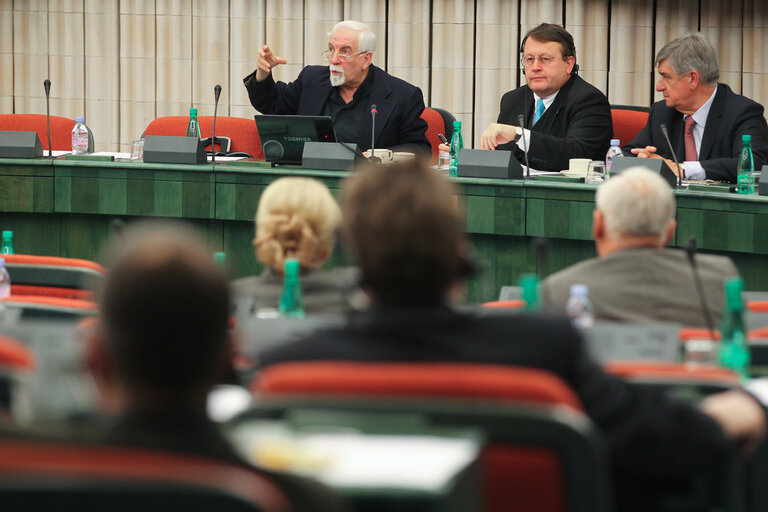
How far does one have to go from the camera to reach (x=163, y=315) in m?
1.12

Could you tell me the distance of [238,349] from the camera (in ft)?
6.38

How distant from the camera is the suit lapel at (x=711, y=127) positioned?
528 centimetres

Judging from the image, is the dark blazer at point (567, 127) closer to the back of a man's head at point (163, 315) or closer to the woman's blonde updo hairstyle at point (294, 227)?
the woman's blonde updo hairstyle at point (294, 227)

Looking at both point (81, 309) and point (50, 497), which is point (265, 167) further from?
point (50, 497)

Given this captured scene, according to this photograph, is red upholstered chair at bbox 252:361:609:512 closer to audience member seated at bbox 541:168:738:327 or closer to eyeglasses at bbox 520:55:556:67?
audience member seated at bbox 541:168:738:327

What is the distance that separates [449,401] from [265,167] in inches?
161

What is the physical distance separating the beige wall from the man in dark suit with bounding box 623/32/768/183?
83.8 inches

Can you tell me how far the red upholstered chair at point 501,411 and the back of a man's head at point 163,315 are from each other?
0.18 m

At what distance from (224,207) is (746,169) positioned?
2239 mm

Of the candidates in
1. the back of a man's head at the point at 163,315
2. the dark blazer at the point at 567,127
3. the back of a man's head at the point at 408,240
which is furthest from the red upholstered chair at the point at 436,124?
the back of a man's head at the point at 163,315

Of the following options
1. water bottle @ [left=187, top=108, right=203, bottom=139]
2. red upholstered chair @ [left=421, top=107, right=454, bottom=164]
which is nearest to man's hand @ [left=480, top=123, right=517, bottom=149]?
red upholstered chair @ [left=421, top=107, right=454, bottom=164]

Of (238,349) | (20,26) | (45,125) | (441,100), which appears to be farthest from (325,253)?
(20,26)

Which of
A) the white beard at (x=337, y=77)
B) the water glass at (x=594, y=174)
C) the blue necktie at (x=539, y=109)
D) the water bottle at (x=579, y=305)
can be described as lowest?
the water bottle at (x=579, y=305)

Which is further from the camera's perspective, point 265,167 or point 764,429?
point 265,167
